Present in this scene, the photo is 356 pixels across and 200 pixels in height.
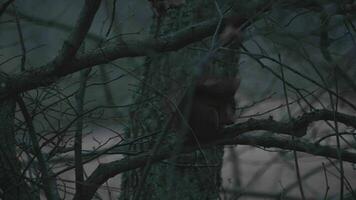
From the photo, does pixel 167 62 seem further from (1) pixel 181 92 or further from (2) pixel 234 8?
(2) pixel 234 8

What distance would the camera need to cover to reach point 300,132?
3.63 meters

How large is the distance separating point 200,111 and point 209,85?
20 centimetres

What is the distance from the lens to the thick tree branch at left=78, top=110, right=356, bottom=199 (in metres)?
3.57

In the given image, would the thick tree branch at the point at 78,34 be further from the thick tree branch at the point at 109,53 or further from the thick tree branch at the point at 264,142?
the thick tree branch at the point at 264,142

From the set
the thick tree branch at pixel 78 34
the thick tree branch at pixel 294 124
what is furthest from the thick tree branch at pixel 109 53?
the thick tree branch at pixel 294 124

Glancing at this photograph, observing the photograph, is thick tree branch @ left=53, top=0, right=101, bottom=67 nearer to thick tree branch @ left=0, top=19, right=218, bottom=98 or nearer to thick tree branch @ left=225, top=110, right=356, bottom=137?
thick tree branch @ left=0, top=19, right=218, bottom=98

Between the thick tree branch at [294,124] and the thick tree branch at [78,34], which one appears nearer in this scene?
the thick tree branch at [78,34]

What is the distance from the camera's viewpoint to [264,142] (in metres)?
3.85

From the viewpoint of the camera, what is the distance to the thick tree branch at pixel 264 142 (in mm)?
3572

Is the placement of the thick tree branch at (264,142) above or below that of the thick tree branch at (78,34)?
below

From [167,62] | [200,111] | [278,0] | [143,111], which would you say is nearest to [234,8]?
[278,0]

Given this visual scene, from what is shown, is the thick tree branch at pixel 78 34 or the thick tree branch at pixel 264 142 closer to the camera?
the thick tree branch at pixel 78 34

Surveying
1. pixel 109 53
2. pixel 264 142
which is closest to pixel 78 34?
pixel 109 53

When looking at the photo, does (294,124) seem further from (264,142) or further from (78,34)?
(78,34)
